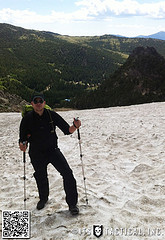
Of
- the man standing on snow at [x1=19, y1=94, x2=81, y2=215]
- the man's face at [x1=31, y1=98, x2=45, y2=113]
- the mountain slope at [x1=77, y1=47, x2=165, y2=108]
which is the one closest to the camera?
the man's face at [x1=31, y1=98, x2=45, y2=113]

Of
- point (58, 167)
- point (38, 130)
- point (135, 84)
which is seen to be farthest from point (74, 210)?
point (135, 84)

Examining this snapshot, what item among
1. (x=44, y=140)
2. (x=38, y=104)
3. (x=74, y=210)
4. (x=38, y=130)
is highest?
(x=38, y=104)

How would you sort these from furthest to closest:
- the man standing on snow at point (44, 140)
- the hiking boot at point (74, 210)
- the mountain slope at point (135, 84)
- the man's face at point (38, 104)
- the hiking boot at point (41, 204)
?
the mountain slope at point (135, 84)
the hiking boot at point (41, 204)
the hiking boot at point (74, 210)
the man standing on snow at point (44, 140)
the man's face at point (38, 104)

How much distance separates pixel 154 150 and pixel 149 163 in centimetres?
143

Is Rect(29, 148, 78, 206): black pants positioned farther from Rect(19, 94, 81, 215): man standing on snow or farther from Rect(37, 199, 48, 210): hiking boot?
Rect(37, 199, 48, 210): hiking boot

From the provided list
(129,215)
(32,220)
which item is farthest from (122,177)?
(32,220)

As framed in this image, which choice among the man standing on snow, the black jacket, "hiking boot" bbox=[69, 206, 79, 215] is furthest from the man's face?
"hiking boot" bbox=[69, 206, 79, 215]

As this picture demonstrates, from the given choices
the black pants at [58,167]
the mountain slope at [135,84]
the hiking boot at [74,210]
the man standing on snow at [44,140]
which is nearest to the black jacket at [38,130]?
the man standing on snow at [44,140]

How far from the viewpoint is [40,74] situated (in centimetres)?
16250

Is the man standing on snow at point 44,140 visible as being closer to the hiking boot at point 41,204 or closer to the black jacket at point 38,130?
the black jacket at point 38,130

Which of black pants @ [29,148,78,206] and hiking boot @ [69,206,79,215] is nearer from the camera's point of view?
black pants @ [29,148,78,206]

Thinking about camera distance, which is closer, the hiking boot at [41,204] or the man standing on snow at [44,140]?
the man standing on snow at [44,140]

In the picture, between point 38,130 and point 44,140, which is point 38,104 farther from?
point 44,140

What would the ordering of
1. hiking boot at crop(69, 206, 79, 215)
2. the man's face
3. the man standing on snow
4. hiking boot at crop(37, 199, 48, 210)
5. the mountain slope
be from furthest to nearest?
the mountain slope
hiking boot at crop(37, 199, 48, 210)
hiking boot at crop(69, 206, 79, 215)
the man standing on snow
the man's face
